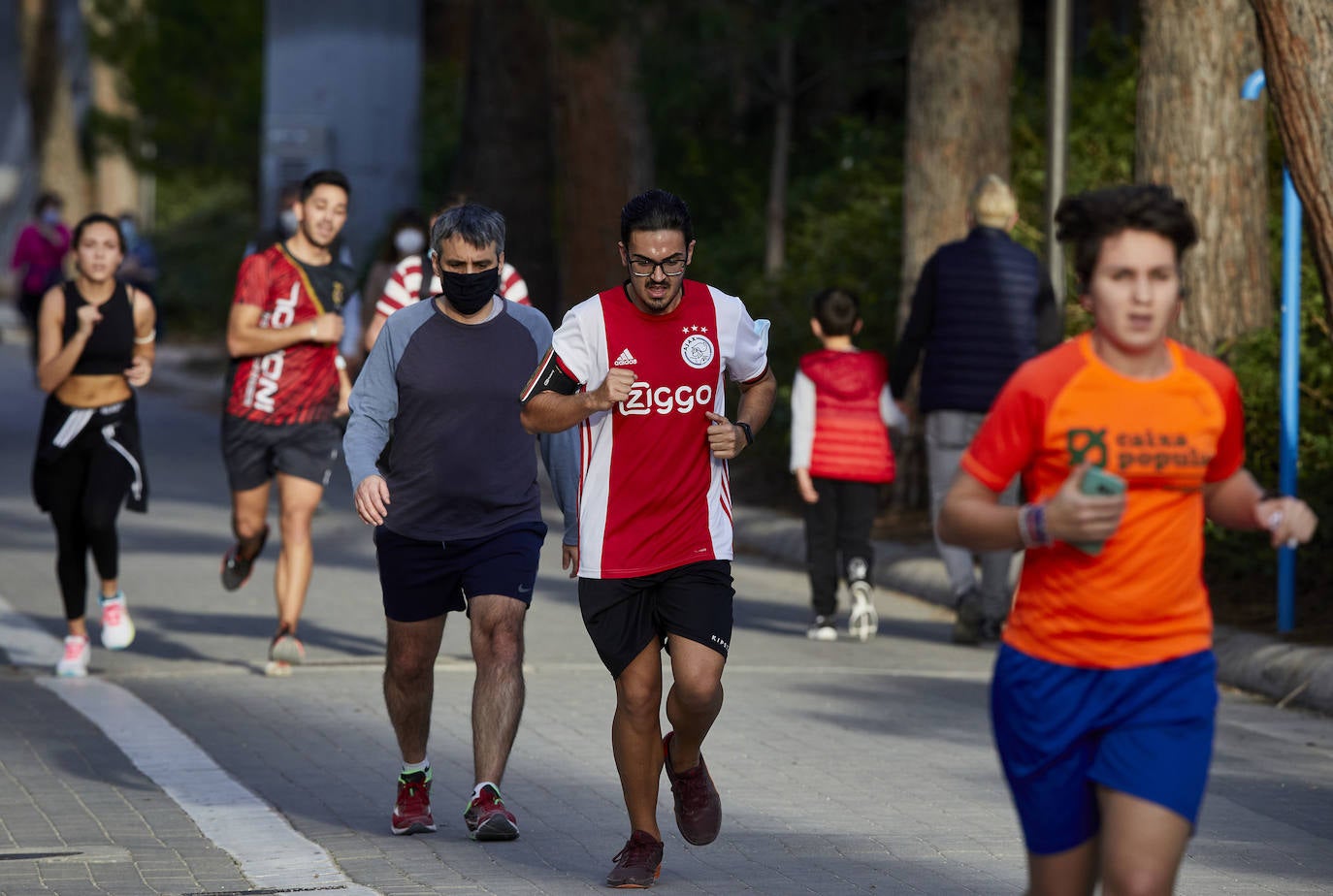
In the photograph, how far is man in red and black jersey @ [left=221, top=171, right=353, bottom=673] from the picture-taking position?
32.1ft

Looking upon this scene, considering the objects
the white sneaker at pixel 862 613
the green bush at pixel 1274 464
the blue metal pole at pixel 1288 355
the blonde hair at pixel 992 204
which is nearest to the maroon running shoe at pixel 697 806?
the blue metal pole at pixel 1288 355

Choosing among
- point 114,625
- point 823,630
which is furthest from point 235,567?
point 823,630

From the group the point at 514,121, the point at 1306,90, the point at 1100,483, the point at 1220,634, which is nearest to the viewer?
the point at 1100,483

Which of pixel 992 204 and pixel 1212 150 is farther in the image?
pixel 1212 150

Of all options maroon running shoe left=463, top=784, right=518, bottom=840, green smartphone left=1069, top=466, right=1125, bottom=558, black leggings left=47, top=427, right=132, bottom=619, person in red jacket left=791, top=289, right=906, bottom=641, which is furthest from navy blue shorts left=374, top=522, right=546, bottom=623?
person in red jacket left=791, top=289, right=906, bottom=641

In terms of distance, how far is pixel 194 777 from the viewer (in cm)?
783

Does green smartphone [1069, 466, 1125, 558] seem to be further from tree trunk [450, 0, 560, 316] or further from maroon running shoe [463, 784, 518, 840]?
tree trunk [450, 0, 560, 316]

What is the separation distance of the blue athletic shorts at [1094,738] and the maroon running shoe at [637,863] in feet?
6.55

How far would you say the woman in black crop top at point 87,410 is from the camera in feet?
32.3

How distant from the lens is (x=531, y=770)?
805 centimetres

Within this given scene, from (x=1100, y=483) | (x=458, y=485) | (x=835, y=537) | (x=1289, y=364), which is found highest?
(x=1289, y=364)

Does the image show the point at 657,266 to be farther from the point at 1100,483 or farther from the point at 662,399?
the point at 1100,483

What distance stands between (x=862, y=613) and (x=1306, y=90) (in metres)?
4.01

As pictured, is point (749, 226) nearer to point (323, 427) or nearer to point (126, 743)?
point (323, 427)
